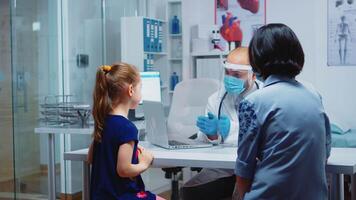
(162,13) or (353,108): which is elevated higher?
(162,13)

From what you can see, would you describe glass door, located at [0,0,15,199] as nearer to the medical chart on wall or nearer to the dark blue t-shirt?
the dark blue t-shirt

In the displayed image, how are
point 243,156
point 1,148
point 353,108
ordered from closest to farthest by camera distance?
point 243,156 → point 1,148 → point 353,108

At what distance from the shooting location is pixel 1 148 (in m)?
3.94

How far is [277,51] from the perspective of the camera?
1483 mm

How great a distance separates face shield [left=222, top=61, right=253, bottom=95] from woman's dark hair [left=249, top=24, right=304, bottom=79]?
3.18 ft

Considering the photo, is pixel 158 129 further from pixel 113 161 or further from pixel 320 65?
pixel 320 65

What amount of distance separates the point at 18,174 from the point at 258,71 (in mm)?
3041

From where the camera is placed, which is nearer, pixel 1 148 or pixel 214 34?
pixel 1 148

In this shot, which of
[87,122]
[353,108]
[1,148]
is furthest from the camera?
[353,108]

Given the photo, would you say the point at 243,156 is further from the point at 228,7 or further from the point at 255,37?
the point at 228,7

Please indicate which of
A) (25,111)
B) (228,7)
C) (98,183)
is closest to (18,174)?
(25,111)

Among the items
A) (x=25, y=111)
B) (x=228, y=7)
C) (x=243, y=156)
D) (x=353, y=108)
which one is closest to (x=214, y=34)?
(x=228, y=7)

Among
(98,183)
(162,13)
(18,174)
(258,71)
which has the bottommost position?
(18,174)

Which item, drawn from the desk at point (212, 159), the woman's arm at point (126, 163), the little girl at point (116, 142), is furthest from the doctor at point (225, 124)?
the woman's arm at point (126, 163)
